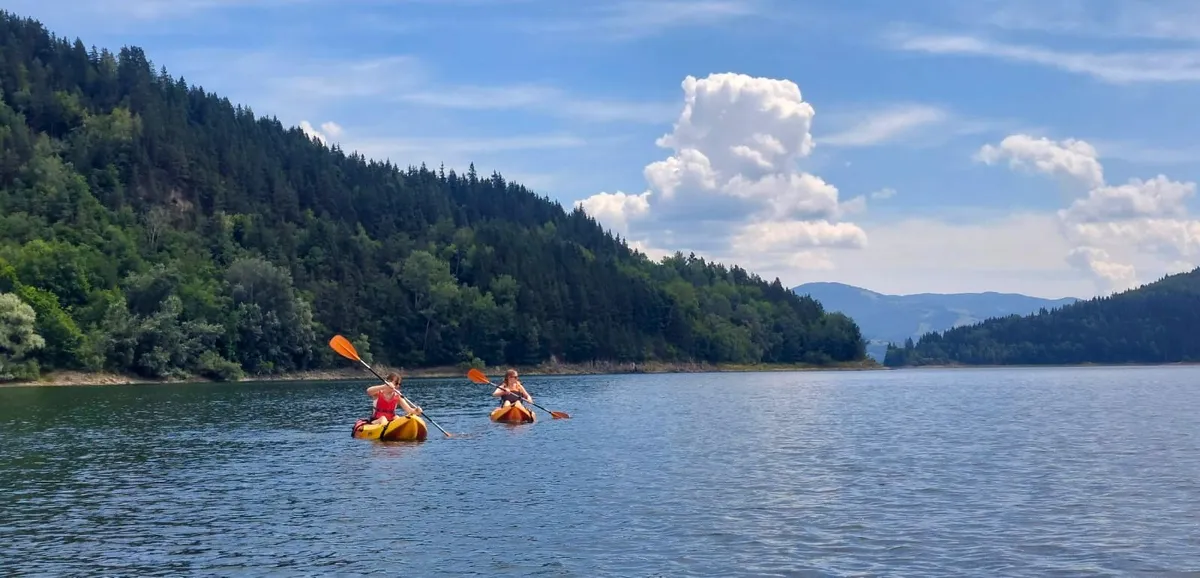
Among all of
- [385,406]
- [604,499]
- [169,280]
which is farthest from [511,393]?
[169,280]

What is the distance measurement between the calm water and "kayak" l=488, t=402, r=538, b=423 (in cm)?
310

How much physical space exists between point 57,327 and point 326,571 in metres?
112

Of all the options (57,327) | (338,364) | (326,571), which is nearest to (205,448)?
(326,571)

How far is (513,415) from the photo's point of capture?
6538cm

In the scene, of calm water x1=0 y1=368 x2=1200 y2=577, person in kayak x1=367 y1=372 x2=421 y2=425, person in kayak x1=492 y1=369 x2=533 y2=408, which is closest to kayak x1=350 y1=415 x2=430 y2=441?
person in kayak x1=367 y1=372 x2=421 y2=425

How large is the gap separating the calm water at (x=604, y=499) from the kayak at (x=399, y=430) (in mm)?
1018

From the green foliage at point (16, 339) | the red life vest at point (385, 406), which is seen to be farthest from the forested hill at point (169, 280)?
the red life vest at point (385, 406)

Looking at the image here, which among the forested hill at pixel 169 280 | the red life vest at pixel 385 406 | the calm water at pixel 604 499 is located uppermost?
the forested hill at pixel 169 280

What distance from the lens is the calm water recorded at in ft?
78.4

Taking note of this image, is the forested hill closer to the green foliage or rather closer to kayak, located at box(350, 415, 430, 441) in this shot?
the green foliage

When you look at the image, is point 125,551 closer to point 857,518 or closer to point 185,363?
point 857,518

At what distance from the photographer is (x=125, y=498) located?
32.5m

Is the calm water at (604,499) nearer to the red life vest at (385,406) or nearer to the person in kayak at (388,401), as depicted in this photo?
the person in kayak at (388,401)

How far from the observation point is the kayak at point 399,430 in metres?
51.2
